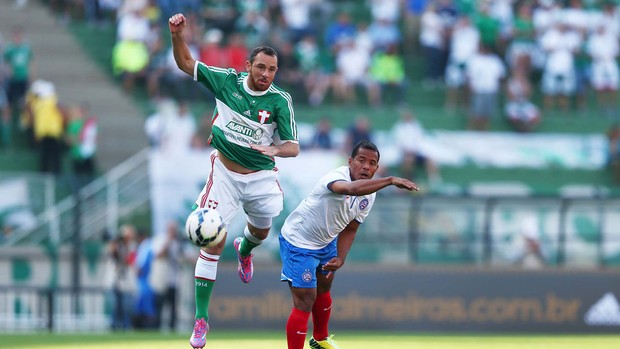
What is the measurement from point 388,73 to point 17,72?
330 inches

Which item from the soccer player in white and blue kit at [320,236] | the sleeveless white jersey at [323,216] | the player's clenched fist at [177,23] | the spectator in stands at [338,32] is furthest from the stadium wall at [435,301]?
the player's clenched fist at [177,23]

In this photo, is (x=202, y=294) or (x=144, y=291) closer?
(x=202, y=294)

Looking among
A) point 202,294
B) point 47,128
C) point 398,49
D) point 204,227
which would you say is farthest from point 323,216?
point 398,49

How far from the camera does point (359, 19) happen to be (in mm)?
33156

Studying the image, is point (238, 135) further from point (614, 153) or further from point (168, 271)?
point (614, 153)

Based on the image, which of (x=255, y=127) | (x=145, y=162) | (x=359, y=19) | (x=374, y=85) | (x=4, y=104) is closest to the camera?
(x=255, y=127)

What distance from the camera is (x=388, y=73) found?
31094mm

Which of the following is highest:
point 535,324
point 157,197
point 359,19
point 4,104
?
point 359,19

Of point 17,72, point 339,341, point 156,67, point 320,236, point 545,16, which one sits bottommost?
point 339,341

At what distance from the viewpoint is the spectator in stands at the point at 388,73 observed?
31.1 meters

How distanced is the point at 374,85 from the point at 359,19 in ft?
9.44

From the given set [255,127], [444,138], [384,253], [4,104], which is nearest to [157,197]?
[384,253]

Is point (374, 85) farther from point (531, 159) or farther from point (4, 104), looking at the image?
point (4, 104)

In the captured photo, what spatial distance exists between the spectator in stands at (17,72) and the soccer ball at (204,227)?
→ 16167mm
